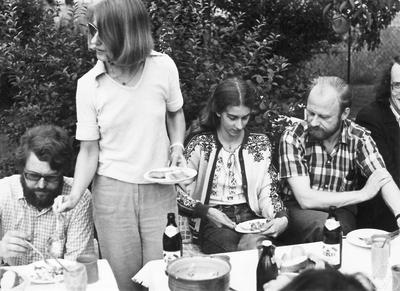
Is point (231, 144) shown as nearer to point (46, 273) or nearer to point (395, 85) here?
point (395, 85)

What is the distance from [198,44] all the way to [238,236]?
1.75 meters

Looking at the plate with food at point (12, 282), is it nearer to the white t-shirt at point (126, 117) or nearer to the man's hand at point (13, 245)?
the man's hand at point (13, 245)

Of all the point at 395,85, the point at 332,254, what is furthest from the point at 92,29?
the point at 395,85

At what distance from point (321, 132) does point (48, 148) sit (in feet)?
5.02

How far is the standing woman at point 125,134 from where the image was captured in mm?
2859

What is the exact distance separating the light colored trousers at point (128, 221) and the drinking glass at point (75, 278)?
2.39 ft

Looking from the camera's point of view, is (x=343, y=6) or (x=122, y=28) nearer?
(x=122, y=28)

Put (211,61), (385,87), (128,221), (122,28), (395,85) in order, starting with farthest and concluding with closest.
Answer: (211,61), (385,87), (395,85), (128,221), (122,28)

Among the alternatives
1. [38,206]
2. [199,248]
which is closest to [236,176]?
[199,248]

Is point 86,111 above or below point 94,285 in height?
above

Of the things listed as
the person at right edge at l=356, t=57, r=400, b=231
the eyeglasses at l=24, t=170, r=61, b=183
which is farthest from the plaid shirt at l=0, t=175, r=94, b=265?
the person at right edge at l=356, t=57, r=400, b=231

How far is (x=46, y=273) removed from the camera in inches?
97.6

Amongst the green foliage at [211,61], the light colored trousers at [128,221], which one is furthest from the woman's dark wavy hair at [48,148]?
the green foliage at [211,61]

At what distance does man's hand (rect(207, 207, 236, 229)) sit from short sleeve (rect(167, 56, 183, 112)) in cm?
61
